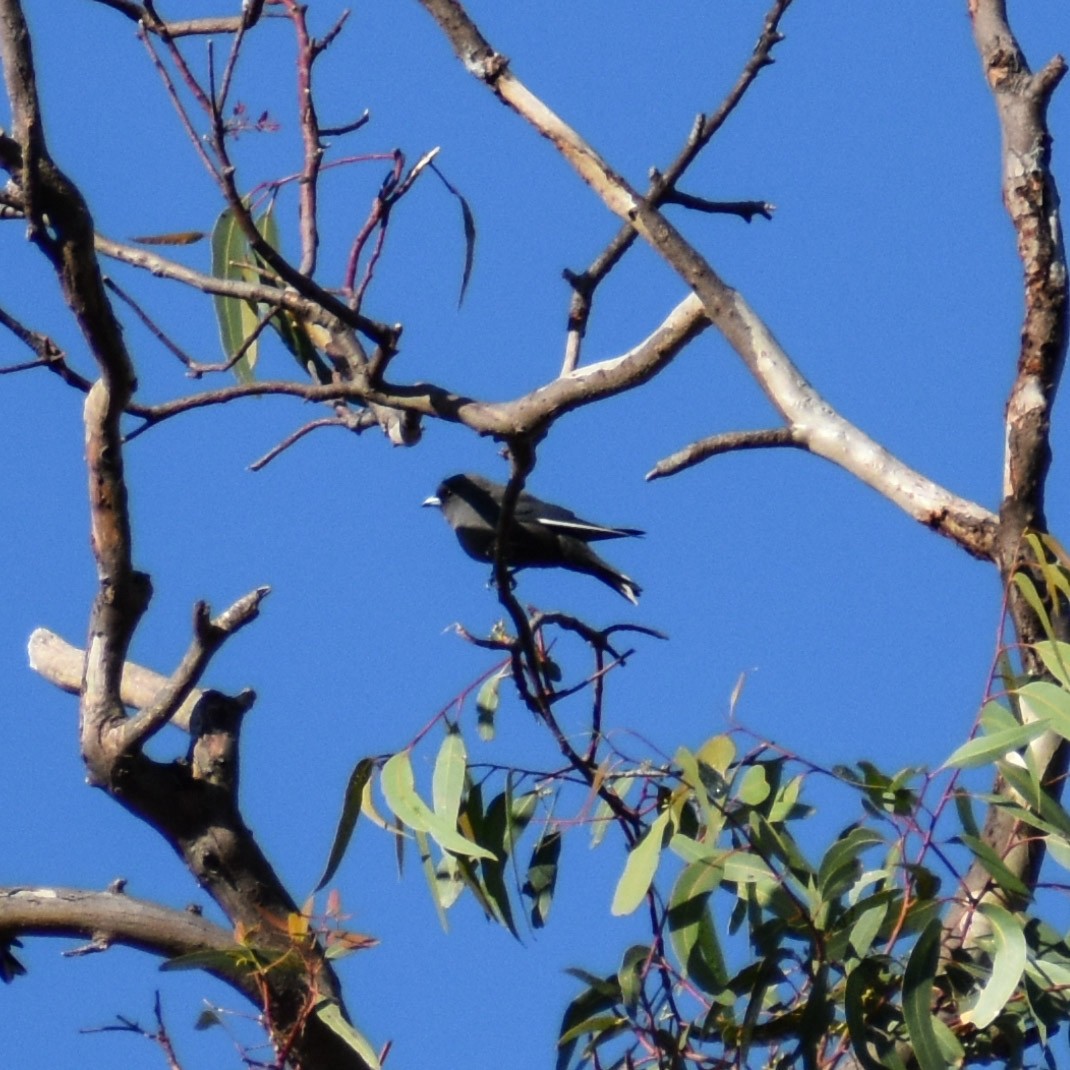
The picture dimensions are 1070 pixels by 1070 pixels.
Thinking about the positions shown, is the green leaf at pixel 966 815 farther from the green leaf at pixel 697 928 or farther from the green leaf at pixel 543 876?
the green leaf at pixel 543 876

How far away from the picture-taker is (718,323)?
2.46m

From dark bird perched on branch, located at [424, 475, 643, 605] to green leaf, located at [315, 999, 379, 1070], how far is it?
186 cm

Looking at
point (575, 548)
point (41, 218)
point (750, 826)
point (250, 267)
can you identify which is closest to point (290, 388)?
point (250, 267)

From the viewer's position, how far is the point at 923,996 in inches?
82.4

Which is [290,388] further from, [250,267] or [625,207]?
[625,207]

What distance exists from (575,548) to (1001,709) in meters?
2.85

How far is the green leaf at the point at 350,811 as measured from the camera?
2564mm

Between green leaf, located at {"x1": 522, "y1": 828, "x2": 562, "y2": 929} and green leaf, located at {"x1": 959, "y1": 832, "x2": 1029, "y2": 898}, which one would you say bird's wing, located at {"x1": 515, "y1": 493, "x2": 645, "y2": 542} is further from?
green leaf, located at {"x1": 959, "y1": 832, "x2": 1029, "y2": 898}

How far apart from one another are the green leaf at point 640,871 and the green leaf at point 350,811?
1.56 ft

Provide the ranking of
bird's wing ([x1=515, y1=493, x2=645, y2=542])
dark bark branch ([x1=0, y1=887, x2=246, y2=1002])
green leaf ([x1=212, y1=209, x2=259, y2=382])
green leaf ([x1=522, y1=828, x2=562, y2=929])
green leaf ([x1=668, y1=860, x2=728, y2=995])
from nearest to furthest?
green leaf ([x1=668, y1=860, x2=728, y2=995]) < dark bark branch ([x1=0, y1=887, x2=246, y2=1002]) < green leaf ([x1=522, y1=828, x2=562, y2=929]) < green leaf ([x1=212, y1=209, x2=259, y2=382]) < bird's wing ([x1=515, y1=493, x2=645, y2=542])

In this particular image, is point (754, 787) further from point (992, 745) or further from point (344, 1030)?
point (344, 1030)

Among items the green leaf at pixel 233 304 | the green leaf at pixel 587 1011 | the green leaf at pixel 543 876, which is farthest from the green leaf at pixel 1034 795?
the green leaf at pixel 233 304

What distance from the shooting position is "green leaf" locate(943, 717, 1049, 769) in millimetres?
2020

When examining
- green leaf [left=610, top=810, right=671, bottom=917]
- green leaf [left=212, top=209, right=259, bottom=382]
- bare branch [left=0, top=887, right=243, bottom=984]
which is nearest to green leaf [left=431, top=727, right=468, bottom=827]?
green leaf [left=610, top=810, right=671, bottom=917]
